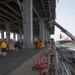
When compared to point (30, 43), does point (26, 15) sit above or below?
above

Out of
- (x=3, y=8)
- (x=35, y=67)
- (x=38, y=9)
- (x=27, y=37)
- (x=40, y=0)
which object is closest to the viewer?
(x=35, y=67)

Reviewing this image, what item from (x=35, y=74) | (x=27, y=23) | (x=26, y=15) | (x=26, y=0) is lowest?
(x=35, y=74)

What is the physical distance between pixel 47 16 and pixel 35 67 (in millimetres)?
35984

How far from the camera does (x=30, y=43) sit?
22.0 metres

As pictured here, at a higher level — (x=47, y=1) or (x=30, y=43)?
Result: (x=47, y=1)

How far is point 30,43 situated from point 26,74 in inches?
601

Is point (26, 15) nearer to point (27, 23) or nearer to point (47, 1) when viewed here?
point (27, 23)

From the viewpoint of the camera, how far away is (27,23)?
872 inches

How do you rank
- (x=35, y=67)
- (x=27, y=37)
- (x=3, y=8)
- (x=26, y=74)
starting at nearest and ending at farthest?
(x=26, y=74) < (x=35, y=67) < (x=27, y=37) < (x=3, y=8)

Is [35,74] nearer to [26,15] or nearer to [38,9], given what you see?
[26,15]

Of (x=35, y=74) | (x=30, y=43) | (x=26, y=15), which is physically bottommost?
(x=35, y=74)

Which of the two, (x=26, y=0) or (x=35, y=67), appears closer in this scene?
(x=35, y=67)

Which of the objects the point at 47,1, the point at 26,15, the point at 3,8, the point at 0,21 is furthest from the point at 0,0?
the point at 0,21

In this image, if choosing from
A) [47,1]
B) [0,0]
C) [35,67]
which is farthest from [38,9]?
[35,67]
